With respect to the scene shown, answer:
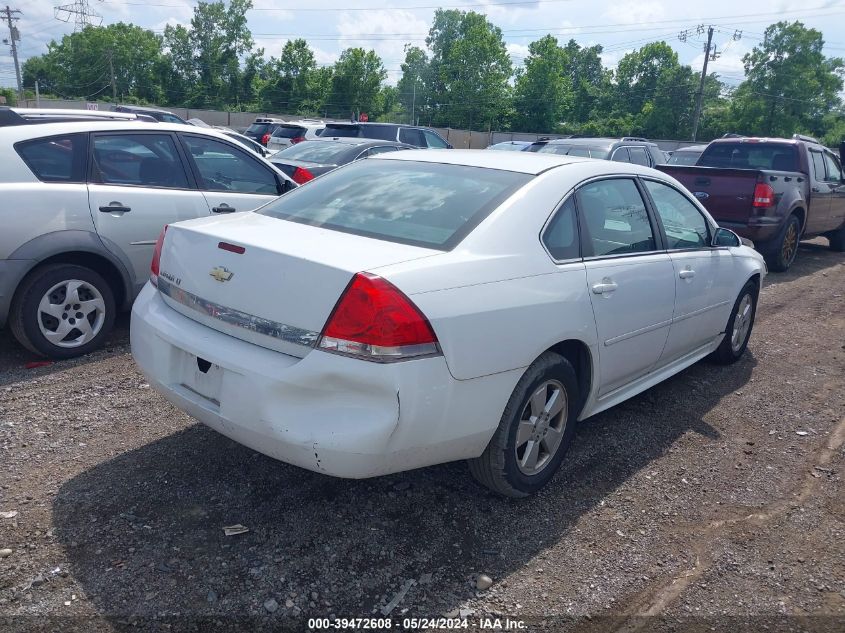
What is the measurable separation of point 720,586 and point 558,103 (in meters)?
79.7

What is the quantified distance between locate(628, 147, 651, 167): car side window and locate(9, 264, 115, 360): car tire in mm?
10879

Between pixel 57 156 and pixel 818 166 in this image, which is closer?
pixel 57 156

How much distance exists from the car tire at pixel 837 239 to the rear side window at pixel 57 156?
12.4 meters

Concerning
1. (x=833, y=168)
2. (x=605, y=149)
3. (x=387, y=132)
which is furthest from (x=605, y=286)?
(x=387, y=132)

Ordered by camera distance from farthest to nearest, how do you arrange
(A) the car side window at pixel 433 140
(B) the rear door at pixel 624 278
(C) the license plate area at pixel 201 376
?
(A) the car side window at pixel 433 140 < (B) the rear door at pixel 624 278 < (C) the license plate area at pixel 201 376

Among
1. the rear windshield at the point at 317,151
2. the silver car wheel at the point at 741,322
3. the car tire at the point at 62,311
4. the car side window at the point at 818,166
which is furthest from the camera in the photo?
the car side window at the point at 818,166

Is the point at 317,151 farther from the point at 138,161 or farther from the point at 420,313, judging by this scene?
the point at 420,313

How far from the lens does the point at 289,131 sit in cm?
2102

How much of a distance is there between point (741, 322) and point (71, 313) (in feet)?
16.9

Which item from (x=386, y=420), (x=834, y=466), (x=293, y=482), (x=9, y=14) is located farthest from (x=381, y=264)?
(x=9, y=14)

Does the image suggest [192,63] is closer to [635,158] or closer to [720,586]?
[635,158]

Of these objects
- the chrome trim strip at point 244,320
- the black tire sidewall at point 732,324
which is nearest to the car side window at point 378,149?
the black tire sidewall at point 732,324

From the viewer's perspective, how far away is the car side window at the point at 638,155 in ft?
44.5

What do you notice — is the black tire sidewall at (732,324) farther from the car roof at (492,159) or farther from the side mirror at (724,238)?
the car roof at (492,159)
